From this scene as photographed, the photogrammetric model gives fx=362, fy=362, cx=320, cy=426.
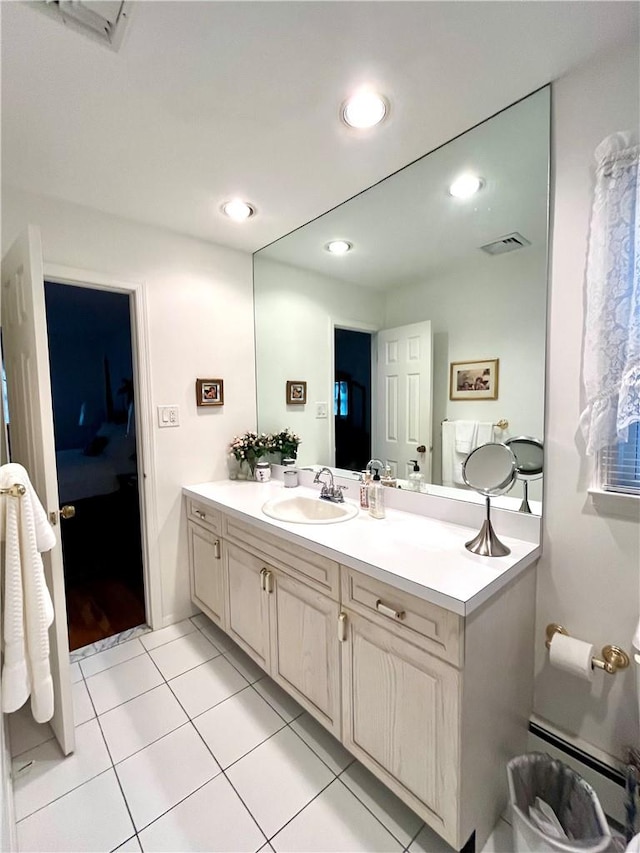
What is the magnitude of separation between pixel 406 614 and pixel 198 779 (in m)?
1.05

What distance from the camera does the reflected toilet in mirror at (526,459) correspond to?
1323mm

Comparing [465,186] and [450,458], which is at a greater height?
[465,186]

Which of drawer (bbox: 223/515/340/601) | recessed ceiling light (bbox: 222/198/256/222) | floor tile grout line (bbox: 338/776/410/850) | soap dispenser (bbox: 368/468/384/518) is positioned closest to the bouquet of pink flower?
drawer (bbox: 223/515/340/601)

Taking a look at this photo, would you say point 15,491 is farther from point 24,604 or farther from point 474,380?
point 474,380

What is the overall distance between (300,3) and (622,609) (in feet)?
6.47

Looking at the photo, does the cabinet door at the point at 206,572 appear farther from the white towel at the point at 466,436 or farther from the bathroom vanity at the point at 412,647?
the white towel at the point at 466,436

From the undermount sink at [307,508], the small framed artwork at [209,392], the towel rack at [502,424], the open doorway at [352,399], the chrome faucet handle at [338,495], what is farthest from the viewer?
the small framed artwork at [209,392]

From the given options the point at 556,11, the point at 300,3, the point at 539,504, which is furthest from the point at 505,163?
the point at 539,504

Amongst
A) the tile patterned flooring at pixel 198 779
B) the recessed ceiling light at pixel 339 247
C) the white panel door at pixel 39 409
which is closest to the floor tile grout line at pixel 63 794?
the tile patterned flooring at pixel 198 779

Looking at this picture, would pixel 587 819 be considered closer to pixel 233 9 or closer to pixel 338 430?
pixel 338 430

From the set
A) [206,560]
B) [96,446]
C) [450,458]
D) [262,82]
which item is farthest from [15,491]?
[96,446]

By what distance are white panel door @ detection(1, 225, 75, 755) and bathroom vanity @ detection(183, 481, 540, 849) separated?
2.53ft

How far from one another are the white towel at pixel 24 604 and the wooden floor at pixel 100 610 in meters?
1.04

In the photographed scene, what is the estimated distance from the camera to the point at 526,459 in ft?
4.49
